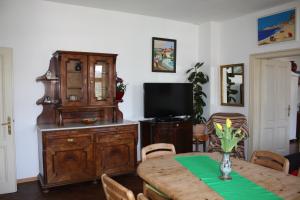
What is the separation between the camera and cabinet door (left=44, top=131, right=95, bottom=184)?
347 cm

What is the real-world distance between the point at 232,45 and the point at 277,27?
36.7 inches

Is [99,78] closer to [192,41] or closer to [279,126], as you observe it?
A: [192,41]

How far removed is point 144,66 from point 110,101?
112cm

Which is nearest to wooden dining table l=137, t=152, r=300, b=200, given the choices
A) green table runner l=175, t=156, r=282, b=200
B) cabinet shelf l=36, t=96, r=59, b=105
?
green table runner l=175, t=156, r=282, b=200

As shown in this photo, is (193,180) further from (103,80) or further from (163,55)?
(163,55)

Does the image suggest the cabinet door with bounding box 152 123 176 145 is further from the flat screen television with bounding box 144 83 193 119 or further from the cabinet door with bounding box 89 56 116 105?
the cabinet door with bounding box 89 56 116 105

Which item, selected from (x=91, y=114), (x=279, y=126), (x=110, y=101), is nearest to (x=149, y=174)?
(x=110, y=101)

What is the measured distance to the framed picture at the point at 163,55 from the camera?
16.1 ft

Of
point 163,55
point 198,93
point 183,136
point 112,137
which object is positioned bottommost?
point 183,136

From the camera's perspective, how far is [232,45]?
4.95 m

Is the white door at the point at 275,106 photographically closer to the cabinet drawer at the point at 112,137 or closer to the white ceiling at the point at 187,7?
the white ceiling at the point at 187,7

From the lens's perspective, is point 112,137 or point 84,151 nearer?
point 84,151

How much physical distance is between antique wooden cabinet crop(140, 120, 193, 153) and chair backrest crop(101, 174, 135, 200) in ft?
8.84

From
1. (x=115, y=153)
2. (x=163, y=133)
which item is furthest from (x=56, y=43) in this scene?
(x=163, y=133)
